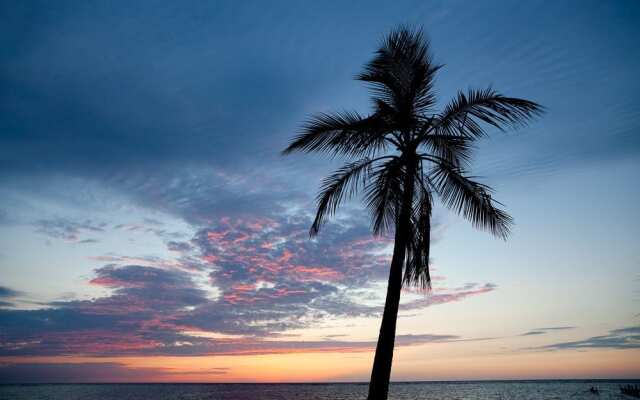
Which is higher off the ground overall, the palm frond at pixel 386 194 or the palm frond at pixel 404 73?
the palm frond at pixel 404 73

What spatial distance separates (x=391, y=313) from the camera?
351 inches

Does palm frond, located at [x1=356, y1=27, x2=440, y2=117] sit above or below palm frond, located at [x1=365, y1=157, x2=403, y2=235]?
above

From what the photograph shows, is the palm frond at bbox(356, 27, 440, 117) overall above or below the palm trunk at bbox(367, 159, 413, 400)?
above

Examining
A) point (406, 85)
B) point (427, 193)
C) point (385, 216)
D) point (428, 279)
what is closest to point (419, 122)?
point (406, 85)

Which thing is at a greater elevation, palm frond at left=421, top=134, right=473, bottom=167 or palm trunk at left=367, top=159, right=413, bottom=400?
palm frond at left=421, top=134, right=473, bottom=167

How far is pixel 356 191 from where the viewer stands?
36.1 feet

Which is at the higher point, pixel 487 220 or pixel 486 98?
pixel 486 98

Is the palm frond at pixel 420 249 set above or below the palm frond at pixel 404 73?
below

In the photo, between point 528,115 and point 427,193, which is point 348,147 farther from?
point 528,115

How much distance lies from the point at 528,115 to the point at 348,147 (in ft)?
13.1

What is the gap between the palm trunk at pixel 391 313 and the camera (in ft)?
28.0

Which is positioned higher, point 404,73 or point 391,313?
point 404,73

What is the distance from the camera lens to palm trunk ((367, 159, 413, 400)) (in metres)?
8.52

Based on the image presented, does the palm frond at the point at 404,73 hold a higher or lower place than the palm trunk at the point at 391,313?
higher
